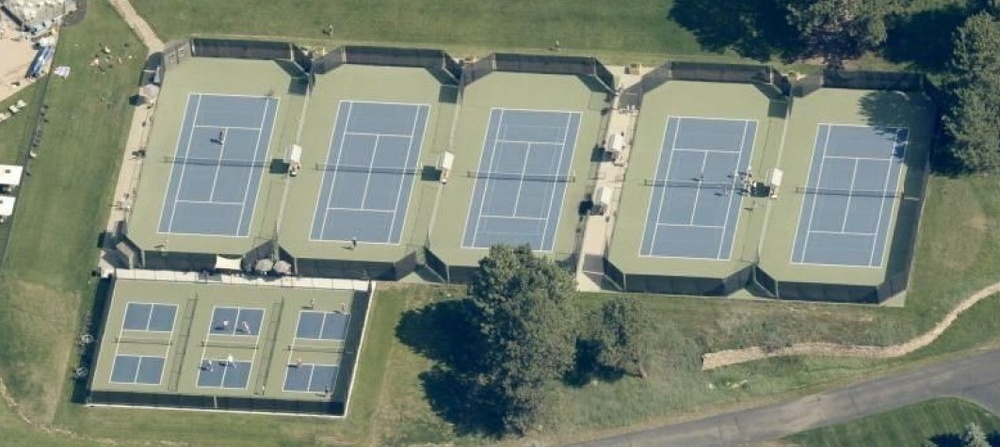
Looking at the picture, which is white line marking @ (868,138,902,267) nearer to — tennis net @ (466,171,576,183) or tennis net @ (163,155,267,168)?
tennis net @ (466,171,576,183)

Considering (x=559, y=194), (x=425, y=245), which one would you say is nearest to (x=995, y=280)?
(x=559, y=194)

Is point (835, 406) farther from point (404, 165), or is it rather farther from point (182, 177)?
point (182, 177)

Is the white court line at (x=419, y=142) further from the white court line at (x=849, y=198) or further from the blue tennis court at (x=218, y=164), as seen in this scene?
the white court line at (x=849, y=198)

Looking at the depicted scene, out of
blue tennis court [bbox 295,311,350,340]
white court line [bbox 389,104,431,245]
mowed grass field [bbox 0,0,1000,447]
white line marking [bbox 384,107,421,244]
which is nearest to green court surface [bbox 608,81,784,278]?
mowed grass field [bbox 0,0,1000,447]

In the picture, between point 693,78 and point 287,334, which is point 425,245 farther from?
point 693,78

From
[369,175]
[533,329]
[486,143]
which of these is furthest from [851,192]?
[369,175]
